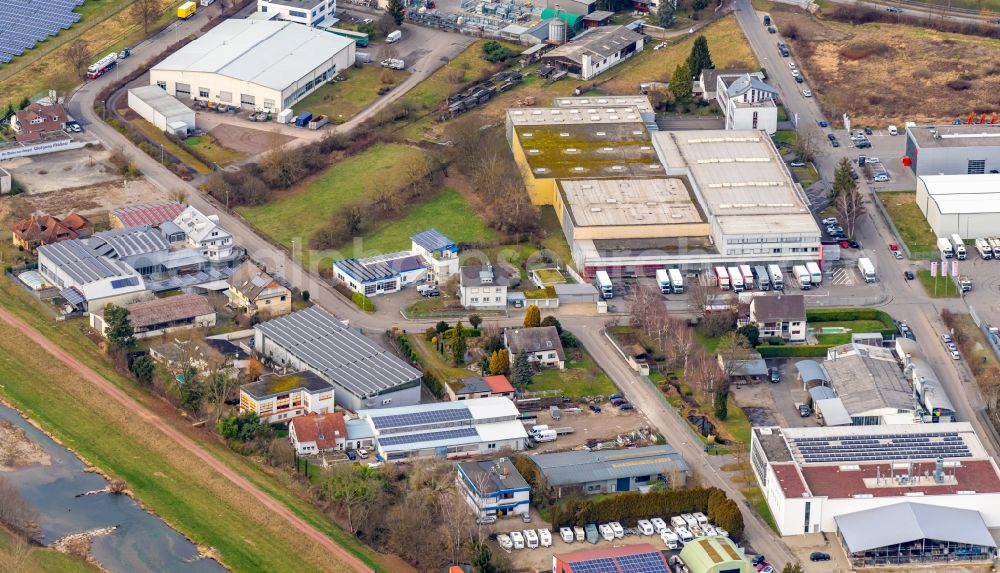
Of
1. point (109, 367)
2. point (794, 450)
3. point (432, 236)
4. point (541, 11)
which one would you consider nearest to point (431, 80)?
point (541, 11)

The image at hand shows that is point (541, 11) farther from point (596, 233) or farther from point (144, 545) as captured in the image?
point (144, 545)

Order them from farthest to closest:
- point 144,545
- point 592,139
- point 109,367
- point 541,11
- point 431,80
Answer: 1. point 541,11
2. point 431,80
3. point 592,139
4. point 109,367
5. point 144,545

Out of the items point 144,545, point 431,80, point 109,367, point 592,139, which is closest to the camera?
point 144,545

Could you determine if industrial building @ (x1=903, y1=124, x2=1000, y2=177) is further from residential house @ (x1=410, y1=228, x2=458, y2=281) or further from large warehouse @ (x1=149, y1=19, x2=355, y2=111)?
large warehouse @ (x1=149, y1=19, x2=355, y2=111)

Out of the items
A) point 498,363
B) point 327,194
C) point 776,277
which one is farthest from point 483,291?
point 327,194

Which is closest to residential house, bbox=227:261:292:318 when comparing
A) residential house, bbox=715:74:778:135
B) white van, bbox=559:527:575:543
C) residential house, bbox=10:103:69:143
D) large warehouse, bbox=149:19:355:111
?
residential house, bbox=10:103:69:143

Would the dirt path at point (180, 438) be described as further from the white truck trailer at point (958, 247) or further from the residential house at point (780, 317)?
the white truck trailer at point (958, 247)
